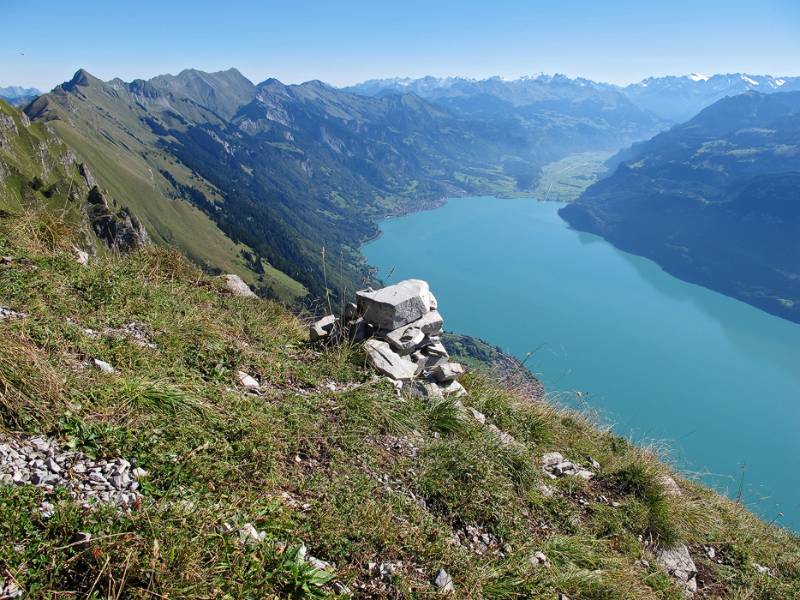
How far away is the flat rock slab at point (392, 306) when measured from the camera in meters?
9.92

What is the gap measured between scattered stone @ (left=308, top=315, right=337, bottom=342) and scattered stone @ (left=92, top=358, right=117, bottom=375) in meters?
4.32

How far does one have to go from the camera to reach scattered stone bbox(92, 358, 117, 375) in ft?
19.5

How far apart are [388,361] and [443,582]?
4.54m

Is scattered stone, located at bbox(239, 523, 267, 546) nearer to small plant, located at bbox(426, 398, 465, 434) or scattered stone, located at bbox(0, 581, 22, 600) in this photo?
scattered stone, located at bbox(0, 581, 22, 600)

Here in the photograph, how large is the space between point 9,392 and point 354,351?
5.32 m

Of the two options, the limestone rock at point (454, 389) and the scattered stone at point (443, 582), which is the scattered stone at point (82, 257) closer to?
the limestone rock at point (454, 389)

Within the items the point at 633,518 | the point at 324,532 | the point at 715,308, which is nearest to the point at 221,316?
the point at 324,532

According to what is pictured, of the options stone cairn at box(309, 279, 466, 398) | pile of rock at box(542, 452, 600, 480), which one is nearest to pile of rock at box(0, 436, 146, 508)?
stone cairn at box(309, 279, 466, 398)

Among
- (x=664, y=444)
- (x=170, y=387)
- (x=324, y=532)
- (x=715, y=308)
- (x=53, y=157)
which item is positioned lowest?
(x=715, y=308)

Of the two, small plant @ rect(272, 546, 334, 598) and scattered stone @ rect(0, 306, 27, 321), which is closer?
small plant @ rect(272, 546, 334, 598)

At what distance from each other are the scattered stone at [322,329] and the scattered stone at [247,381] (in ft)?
8.72

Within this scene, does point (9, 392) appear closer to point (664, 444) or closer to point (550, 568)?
point (550, 568)

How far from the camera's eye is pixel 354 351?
9.05 meters

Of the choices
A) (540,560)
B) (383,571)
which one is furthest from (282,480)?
(540,560)
